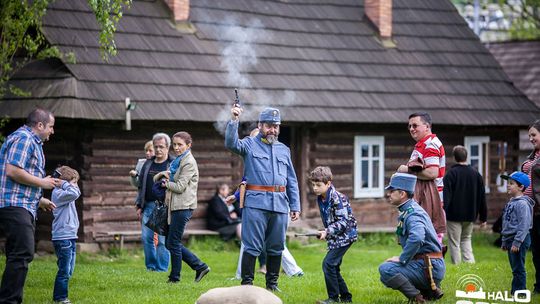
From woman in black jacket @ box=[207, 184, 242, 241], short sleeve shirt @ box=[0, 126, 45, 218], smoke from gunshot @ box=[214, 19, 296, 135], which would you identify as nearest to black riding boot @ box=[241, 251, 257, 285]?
short sleeve shirt @ box=[0, 126, 45, 218]

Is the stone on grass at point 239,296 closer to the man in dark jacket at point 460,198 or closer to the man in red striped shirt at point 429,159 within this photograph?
the man in red striped shirt at point 429,159

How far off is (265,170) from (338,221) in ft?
3.56

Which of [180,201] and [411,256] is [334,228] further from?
[180,201]

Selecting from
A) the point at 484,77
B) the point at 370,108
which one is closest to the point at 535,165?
the point at 370,108

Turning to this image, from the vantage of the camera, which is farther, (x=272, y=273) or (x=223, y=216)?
(x=223, y=216)

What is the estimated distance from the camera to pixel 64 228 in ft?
33.3

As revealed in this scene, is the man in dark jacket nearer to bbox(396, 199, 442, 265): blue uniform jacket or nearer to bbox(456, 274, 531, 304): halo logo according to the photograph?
bbox(456, 274, 531, 304): halo logo

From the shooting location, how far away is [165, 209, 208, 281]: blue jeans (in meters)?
11.6

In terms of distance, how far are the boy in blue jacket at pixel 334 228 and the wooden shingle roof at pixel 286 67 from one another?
763cm

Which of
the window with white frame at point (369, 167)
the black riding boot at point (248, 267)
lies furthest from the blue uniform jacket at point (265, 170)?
the window with white frame at point (369, 167)

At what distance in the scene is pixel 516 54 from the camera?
102 ft

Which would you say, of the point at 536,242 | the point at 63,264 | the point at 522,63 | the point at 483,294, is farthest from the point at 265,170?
the point at 522,63

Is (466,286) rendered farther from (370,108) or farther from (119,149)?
(370,108)

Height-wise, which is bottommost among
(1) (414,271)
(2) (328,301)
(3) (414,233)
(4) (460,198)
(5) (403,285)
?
(2) (328,301)
